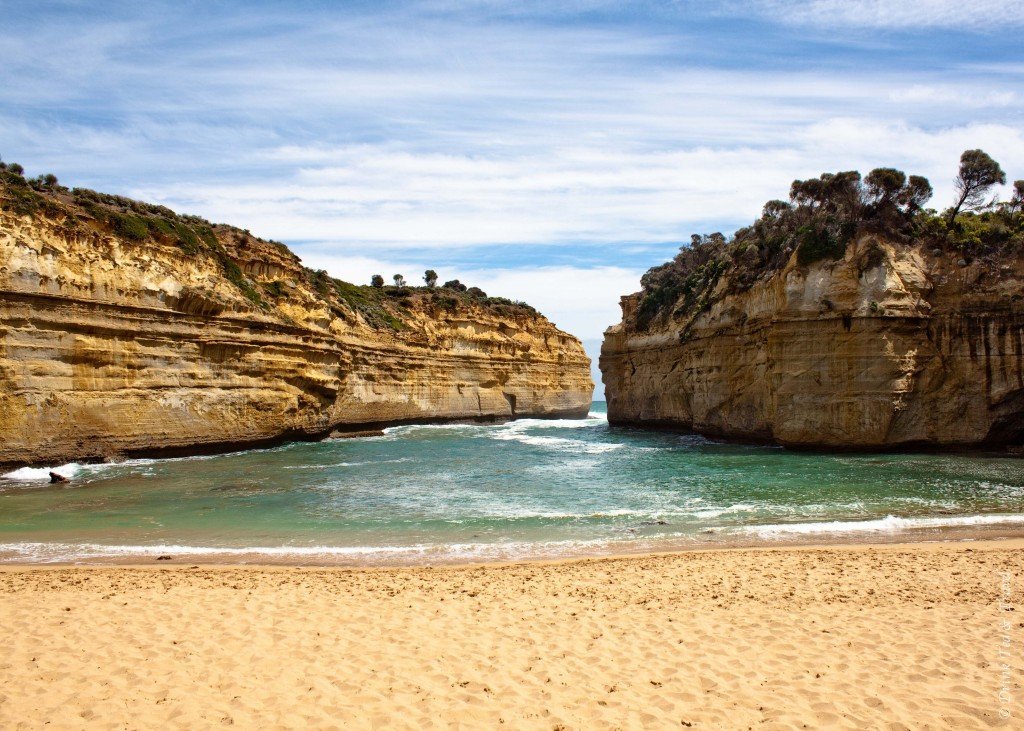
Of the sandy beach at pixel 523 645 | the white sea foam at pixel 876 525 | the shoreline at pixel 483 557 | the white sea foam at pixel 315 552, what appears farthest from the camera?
the white sea foam at pixel 876 525

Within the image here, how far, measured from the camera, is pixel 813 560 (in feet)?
31.6

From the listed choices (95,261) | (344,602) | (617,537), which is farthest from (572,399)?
(344,602)

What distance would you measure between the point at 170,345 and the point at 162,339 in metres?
0.38

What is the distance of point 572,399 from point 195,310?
1499 inches

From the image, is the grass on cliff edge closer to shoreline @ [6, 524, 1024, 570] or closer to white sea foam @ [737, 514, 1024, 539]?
shoreline @ [6, 524, 1024, 570]

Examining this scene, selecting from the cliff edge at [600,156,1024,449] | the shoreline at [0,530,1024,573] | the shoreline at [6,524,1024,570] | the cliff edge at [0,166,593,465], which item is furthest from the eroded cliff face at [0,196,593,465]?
the cliff edge at [600,156,1024,449]

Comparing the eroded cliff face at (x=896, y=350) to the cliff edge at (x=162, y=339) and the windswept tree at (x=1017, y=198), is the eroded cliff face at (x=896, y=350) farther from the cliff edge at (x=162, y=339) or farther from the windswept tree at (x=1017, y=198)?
the cliff edge at (x=162, y=339)

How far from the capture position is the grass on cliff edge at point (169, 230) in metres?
20.9

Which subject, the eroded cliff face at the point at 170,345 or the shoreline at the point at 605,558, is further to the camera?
the eroded cliff face at the point at 170,345

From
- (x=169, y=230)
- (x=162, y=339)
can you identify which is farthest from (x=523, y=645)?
(x=169, y=230)

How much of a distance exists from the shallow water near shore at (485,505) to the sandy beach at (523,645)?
1.76m

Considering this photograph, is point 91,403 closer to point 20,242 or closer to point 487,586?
point 20,242

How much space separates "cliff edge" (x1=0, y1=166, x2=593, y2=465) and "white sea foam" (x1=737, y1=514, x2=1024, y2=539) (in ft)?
67.0

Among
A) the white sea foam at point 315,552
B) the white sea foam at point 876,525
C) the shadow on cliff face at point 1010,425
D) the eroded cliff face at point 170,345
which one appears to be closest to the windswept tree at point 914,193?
the shadow on cliff face at point 1010,425
